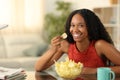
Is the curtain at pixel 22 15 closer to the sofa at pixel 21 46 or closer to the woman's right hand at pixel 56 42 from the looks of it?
the sofa at pixel 21 46

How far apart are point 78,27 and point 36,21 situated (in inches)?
131

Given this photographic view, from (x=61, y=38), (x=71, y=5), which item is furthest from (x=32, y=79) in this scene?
(x=71, y=5)

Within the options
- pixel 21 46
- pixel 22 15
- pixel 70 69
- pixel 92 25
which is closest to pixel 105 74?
pixel 70 69

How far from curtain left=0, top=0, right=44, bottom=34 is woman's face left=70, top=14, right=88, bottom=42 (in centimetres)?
321

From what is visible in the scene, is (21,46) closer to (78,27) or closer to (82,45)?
(82,45)

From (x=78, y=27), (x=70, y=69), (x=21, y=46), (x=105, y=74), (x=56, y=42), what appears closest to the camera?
(x=105, y=74)

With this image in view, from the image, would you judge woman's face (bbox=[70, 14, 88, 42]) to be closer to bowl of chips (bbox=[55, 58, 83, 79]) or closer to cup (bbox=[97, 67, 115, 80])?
bowl of chips (bbox=[55, 58, 83, 79])

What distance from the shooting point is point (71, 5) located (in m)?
5.42

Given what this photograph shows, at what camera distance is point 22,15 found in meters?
5.15

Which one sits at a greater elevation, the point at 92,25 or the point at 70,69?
the point at 92,25

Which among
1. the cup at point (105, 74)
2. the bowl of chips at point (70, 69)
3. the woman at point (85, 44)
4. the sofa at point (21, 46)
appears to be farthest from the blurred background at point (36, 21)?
the cup at point (105, 74)

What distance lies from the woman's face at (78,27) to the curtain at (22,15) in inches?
127

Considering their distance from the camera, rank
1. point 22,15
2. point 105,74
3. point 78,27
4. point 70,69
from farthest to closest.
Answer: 1. point 22,15
2. point 78,27
3. point 70,69
4. point 105,74

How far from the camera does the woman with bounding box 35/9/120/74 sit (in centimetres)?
198
